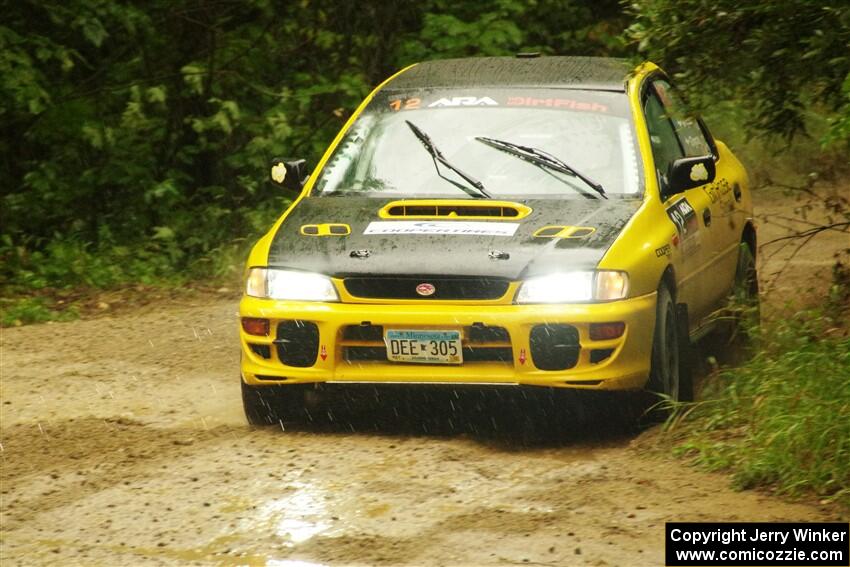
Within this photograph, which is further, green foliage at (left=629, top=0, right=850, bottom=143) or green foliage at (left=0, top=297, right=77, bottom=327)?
green foliage at (left=0, top=297, right=77, bottom=327)

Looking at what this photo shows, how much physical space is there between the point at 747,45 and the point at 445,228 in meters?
1.68

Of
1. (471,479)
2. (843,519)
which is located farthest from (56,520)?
(843,519)

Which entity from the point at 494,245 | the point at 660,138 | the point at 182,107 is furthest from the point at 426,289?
the point at 182,107

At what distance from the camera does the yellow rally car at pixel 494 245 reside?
279 inches

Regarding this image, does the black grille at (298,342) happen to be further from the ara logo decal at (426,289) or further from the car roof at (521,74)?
the car roof at (521,74)

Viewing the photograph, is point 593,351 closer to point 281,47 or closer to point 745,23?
point 745,23

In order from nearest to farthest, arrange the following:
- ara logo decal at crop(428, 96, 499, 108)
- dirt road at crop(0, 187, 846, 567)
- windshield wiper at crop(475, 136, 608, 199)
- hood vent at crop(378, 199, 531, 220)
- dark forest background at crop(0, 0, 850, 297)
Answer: dirt road at crop(0, 187, 846, 567) → hood vent at crop(378, 199, 531, 220) → windshield wiper at crop(475, 136, 608, 199) → ara logo decal at crop(428, 96, 499, 108) → dark forest background at crop(0, 0, 850, 297)

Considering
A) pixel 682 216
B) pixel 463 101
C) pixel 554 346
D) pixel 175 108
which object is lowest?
pixel 554 346

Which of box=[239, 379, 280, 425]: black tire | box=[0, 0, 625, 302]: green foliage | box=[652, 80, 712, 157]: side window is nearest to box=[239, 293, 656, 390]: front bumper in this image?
box=[239, 379, 280, 425]: black tire

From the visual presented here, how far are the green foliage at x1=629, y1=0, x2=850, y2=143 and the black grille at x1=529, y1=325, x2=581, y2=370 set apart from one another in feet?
4.64

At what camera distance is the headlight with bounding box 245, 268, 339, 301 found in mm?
7309

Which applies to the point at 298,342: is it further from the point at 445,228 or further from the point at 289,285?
the point at 445,228

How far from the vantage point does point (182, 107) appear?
49.1 feet

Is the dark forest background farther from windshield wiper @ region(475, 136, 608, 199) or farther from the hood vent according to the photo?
the hood vent
